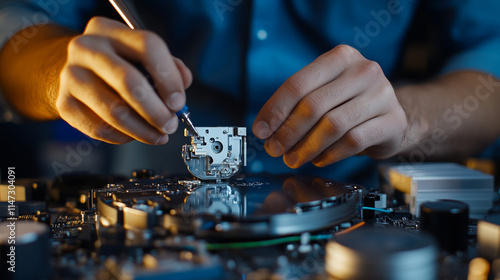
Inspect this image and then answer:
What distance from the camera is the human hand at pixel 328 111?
1.47 m

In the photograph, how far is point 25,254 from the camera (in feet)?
2.48

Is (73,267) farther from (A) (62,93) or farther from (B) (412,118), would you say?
(B) (412,118)

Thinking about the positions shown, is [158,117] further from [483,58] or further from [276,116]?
[483,58]

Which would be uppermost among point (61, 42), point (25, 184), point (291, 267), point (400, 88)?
point (61, 42)

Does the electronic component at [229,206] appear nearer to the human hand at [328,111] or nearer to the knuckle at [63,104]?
the human hand at [328,111]

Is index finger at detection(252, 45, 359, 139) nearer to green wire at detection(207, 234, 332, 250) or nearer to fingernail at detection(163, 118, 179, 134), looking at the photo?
fingernail at detection(163, 118, 179, 134)

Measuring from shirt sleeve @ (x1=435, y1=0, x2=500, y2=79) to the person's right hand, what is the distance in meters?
1.99

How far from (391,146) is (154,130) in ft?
3.60

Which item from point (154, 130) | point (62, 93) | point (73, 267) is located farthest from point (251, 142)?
point (73, 267)

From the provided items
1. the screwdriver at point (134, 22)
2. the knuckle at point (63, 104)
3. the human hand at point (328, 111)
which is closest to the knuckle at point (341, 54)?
the human hand at point (328, 111)

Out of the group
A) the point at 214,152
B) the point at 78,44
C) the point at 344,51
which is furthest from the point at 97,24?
the point at 344,51

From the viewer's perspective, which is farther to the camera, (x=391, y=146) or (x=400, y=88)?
(x=400, y=88)

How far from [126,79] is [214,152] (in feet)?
1.42

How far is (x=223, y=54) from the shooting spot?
2.41 meters
